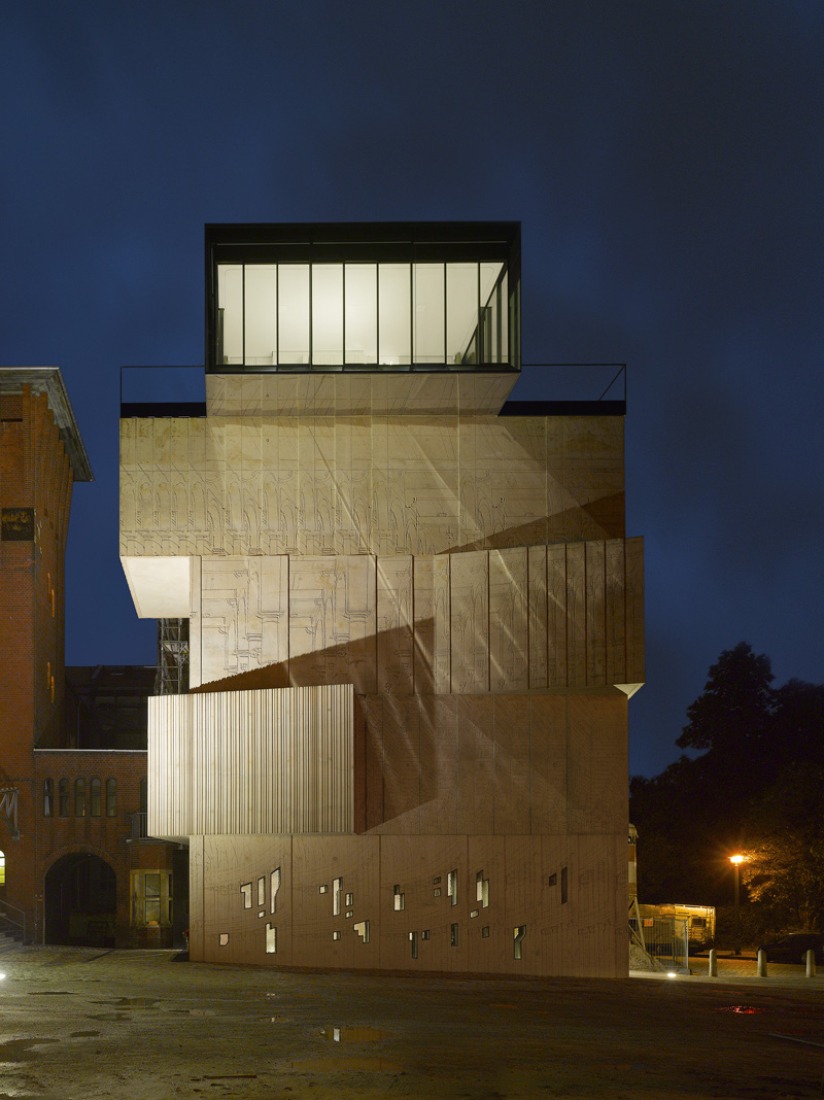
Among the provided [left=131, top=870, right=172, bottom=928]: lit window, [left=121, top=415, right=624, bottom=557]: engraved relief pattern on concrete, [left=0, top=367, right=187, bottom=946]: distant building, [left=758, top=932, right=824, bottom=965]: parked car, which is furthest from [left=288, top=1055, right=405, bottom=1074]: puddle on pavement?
[left=131, top=870, right=172, bottom=928]: lit window

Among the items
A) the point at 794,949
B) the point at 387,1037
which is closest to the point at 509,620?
the point at 387,1037

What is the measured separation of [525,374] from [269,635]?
8259mm

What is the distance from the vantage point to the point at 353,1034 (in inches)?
620

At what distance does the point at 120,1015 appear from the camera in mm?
17312

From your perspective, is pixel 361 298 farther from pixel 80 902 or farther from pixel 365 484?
pixel 80 902

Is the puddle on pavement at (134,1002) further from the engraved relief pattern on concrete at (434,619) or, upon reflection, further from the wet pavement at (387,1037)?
the engraved relief pattern on concrete at (434,619)

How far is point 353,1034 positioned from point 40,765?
2395cm

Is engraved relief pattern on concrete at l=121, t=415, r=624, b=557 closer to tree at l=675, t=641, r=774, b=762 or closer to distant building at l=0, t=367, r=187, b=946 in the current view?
distant building at l=0, t=367, r=187, b=946

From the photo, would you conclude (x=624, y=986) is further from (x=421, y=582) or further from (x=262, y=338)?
(x=262, y=338)

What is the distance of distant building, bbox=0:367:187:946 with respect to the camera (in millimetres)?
36562

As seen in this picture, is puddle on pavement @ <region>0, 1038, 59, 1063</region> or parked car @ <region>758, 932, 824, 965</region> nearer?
puddle on pavement @ <region>0, 1038, 59, 1063</region>

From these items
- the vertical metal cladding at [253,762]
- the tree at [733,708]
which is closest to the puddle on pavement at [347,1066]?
the vertical metal cladding at [253,762]

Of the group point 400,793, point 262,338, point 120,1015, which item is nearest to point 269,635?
point 400,793

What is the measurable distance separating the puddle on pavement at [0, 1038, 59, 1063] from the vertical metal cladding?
9914 millimetres
